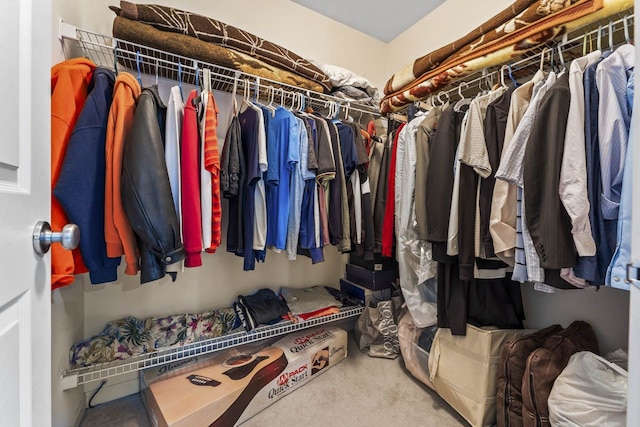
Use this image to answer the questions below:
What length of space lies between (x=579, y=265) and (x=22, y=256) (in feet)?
4.39

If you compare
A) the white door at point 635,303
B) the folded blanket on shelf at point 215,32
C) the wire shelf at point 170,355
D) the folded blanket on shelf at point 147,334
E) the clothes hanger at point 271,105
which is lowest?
the wire shelf at point 170,355

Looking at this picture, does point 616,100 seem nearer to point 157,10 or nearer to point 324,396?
point 324,396

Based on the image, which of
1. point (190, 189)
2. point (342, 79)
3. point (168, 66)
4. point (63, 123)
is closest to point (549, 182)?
point (190, 189)

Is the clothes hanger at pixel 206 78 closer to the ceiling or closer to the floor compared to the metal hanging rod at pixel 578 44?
closer to the floor

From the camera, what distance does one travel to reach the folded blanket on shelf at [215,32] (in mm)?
1136

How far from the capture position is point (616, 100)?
748 mm

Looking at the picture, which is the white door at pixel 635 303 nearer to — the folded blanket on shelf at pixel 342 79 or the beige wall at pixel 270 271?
the beige wall at pixel 270 271

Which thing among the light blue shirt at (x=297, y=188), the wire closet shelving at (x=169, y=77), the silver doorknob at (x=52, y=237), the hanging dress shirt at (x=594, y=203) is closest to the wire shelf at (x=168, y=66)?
the wire closet shelving at (x=169, y=77)

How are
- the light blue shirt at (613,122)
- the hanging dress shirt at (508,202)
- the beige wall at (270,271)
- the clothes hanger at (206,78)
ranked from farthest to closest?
the clothes hanger at (206,78) → the beige wall at (270,271) → the hanging dress shirt at (508,202) → the light blue shirt at (613,122)

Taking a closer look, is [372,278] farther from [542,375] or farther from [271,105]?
[271,105]

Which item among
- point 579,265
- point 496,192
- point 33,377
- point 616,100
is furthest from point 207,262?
point 616,100

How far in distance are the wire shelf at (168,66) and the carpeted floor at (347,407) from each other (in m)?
1.61

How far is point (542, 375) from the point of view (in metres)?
0.99

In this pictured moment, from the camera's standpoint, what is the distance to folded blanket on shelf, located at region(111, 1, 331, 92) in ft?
3.73
